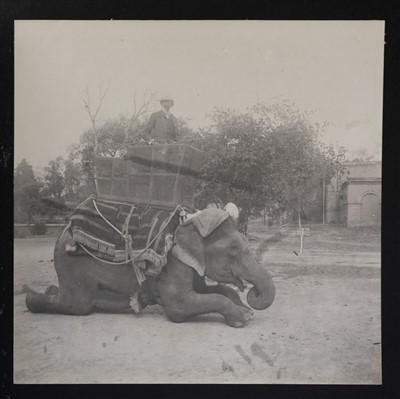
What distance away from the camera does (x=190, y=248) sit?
12.6 feet

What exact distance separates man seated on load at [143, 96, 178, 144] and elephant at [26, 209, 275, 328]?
0.61 meters

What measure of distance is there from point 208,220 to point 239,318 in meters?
0.73

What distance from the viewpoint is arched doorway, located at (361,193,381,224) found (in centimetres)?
390

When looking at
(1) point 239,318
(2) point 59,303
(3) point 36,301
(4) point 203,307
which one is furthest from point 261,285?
(3) point 36,301

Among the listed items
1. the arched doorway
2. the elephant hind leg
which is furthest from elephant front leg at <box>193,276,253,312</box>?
the arched doorway

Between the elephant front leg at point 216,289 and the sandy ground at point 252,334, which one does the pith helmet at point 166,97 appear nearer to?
the sandy ground at point 252,334

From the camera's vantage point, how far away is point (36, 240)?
3.86 m

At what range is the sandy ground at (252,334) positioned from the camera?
3.79 meters

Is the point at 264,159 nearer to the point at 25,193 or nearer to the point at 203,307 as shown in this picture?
the point at 203,307

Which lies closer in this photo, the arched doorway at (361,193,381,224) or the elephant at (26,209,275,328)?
the elephant at (26,209,275,328)

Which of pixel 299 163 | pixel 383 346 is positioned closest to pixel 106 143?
pixel 299 163

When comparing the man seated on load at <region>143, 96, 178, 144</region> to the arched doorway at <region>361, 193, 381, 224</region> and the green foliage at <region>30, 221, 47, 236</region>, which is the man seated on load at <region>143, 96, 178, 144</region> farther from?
the arched doorway at <region>361, 193, 381, 224</region>

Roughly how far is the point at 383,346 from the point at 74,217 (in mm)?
2463

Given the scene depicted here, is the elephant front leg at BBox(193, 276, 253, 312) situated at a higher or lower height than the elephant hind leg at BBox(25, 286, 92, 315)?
higher
